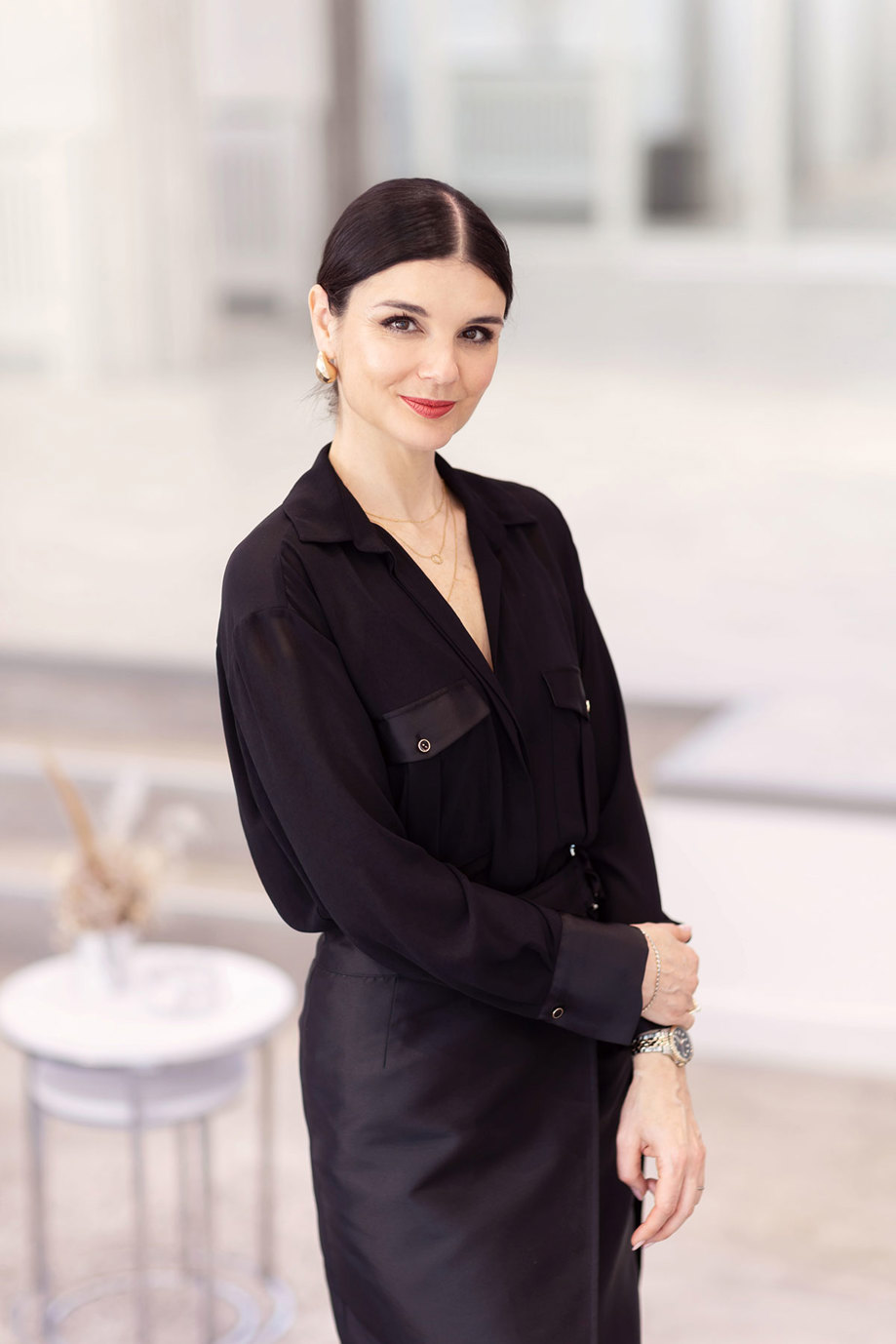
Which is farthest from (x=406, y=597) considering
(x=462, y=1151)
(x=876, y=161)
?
(x=876, y=161)

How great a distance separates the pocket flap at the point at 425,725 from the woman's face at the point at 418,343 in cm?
20

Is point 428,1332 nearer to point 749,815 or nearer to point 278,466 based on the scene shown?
point 749,815

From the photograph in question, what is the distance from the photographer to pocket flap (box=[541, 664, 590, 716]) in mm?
1477

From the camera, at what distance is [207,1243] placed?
292 cm

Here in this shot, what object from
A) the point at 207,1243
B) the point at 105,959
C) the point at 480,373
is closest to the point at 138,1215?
the point at 207,1243

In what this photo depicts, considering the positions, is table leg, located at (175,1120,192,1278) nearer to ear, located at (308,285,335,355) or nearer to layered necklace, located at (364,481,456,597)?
layered necklace, located at (364,481,456,597)

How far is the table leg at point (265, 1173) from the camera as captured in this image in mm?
2988

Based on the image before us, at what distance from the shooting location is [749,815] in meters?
3.51

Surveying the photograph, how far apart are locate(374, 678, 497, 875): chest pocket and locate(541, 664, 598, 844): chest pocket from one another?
0.07 m

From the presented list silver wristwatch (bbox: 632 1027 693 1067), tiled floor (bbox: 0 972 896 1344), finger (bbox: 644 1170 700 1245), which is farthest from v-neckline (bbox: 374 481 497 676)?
tiled floor (bbox: 0 972 896 1344)

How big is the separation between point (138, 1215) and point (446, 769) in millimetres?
1658

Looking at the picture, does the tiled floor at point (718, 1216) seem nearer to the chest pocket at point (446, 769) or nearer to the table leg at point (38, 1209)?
the table leg at point (38, 1209)

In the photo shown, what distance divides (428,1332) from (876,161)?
12694 mm

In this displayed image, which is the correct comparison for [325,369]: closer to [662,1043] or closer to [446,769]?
[446,769]
